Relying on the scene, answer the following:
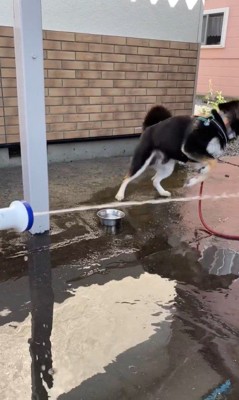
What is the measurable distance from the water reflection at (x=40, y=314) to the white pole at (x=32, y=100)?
1.20 feet

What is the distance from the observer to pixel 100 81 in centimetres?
584

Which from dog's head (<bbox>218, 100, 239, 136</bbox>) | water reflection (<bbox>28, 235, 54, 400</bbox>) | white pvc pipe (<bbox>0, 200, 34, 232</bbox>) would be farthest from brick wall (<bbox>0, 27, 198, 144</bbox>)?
white pvc pipe (<bbox>0, 200, 34, 232</bbox>)

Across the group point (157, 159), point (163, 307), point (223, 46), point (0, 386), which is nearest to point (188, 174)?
point (157, 159)

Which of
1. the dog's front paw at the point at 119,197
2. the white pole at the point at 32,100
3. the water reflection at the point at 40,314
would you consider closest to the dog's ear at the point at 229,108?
the dog's front paw at the point at 119,197

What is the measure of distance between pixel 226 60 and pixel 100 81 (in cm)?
1058

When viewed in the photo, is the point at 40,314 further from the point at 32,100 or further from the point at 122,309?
the point at 32,100

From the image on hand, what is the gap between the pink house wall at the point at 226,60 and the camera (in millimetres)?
14344

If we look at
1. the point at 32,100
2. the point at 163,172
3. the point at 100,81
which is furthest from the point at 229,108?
the point at 100,81

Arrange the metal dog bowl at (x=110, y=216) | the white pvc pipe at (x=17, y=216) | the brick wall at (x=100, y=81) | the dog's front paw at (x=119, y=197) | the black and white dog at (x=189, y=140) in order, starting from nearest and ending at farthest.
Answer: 1. the white pvc pipe at (x=17, y=216)
2. the metal dog bowl at (x=110, y=216)
3. the black and white dog at (x=189, y=140)
4. the dog's front paw at (x=119, y=197)
5. the brick wall at (x=100, y=81)

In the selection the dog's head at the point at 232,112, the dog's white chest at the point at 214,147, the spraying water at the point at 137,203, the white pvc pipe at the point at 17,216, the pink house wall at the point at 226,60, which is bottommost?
the spraying water at the point at 137,203

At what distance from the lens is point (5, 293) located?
2648 mm

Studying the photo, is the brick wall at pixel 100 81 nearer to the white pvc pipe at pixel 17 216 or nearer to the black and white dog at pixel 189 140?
the black and white dog at pixel 189 140

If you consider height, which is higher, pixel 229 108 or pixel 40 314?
pixel 229 108

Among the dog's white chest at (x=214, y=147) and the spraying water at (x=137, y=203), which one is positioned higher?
the dog's white chest at (x=214, y=147)
